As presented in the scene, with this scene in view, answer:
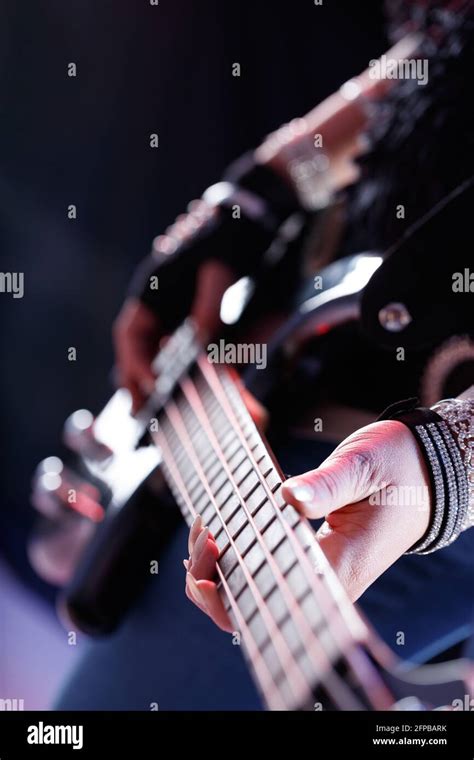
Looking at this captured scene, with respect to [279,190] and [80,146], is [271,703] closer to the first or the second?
[279,190]

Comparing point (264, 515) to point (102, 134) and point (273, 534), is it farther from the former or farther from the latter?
point (102, 134)

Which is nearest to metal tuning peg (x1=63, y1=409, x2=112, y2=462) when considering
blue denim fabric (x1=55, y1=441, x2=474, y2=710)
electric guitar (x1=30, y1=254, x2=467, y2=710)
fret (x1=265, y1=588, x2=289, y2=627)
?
electric guitar (x1=30, y1=254, x2=467, y2=710)

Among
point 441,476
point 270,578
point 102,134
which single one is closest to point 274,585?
point 270,578

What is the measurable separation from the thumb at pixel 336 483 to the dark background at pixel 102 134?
689mm

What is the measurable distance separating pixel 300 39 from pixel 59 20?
35 cm

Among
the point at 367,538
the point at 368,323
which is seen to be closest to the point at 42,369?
the point at 368,323

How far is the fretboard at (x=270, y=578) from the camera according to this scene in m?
0.38

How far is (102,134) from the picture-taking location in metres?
1.10

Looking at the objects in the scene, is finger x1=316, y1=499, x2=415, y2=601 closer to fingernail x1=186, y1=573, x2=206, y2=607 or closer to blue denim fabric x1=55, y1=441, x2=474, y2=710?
fingernail x1=186, y1=573, x2=206, y2=607

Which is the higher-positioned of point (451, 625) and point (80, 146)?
point (80, 146)

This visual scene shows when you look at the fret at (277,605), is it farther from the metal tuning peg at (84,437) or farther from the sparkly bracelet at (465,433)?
the metal tuning peg at (84,437)

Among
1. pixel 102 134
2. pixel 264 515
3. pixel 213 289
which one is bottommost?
pixel 264 515

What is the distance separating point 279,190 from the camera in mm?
1000

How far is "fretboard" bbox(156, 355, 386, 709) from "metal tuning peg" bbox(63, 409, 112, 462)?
39 cm
